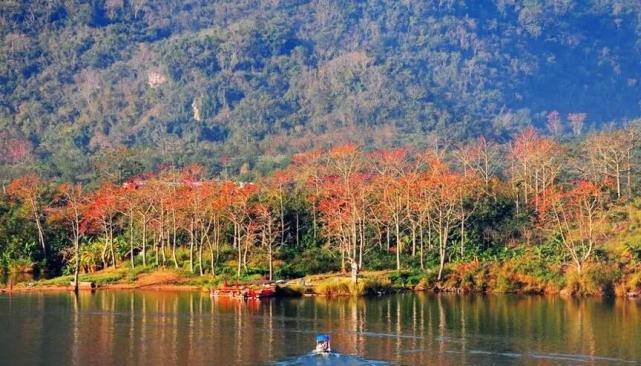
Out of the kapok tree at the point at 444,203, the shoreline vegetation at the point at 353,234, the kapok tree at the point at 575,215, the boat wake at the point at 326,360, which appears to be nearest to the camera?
the boat wake at the point at 326,360

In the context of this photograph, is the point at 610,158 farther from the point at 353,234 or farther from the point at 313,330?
the point at 313,330

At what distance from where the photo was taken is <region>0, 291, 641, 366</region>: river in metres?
54.2

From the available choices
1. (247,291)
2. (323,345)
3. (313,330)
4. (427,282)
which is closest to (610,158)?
(427,282)

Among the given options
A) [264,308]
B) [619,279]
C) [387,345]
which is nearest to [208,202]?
[264,308]

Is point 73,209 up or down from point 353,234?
up

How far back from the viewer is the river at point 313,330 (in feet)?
178

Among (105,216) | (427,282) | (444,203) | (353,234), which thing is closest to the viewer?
(427,282)

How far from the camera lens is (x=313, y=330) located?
2463 inches

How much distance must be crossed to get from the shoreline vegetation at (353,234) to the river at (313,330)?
412cm

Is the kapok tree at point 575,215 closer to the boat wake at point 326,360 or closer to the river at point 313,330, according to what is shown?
the river at point 313,330

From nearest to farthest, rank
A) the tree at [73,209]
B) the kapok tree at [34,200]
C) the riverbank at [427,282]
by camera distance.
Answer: the riverbank at [427,282]
the tree at [73,209]
the kapok tree at [34,200]

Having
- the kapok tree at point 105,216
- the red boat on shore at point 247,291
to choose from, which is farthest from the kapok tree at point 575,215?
the kapok tree at point 105,216

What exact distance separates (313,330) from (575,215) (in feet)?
113

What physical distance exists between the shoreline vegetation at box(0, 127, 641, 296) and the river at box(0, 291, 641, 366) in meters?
4.12
